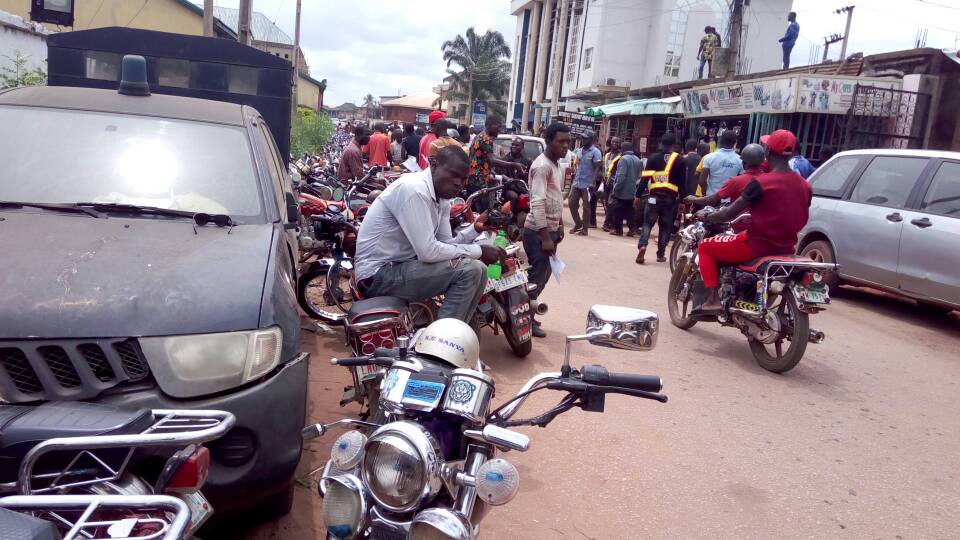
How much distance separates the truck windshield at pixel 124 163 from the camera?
3.49 m

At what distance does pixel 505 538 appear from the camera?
3.19 metres

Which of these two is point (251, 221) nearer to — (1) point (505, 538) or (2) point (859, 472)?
(1) point (505, 538)

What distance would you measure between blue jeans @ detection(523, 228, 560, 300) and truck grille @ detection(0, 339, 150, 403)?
4252mm

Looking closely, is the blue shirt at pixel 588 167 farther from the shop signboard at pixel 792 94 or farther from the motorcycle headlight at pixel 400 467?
the motorcycle headlight at pixel 400 467

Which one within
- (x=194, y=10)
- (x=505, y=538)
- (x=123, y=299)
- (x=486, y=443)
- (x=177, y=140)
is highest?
(x=194, y=10)

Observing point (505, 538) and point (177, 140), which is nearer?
point (505, 538)

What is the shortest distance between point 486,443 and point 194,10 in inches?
1128

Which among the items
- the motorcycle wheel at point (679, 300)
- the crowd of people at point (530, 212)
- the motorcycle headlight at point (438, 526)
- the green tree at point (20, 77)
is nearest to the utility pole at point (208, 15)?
the green tree at point (20, 77)

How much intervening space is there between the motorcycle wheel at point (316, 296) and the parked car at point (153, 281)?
2420 millimetres

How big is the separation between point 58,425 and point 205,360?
2.32 ft

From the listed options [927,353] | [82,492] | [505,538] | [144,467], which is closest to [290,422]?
[144,467]

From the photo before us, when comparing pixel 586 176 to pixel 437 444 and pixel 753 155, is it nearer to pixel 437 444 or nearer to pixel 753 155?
pixel 753 155

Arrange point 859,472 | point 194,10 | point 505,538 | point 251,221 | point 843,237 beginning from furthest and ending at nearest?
1. point 194,10
2. point 843,237
3. point 859,472
4. point 251,221
5. point 505,538

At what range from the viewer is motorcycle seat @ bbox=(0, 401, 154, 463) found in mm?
1775
